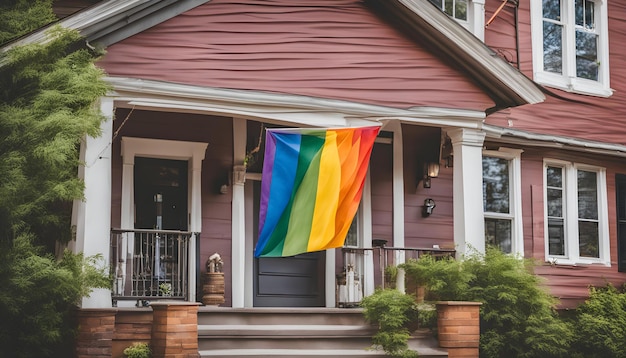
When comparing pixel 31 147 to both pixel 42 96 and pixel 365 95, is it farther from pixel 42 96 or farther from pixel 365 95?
pixel 365 95

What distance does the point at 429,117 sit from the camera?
13594mm

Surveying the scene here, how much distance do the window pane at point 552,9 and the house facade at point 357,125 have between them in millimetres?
26

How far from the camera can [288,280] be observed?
14.7 m

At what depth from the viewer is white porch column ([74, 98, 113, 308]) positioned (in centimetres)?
1134

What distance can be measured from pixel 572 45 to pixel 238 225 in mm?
7025

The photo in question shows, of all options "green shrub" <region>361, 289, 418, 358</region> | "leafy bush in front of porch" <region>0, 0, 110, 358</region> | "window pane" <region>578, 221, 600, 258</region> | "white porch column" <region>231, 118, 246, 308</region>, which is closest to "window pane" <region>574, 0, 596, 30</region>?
"window pane" <region>578, 221, 600, 258</region>

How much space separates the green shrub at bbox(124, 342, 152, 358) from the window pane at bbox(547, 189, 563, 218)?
8187 millimetres

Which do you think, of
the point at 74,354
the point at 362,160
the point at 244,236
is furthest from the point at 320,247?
the point at 74,354

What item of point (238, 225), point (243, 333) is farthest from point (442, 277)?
point (238, 225)

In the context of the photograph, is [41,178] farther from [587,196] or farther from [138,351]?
[587,196]

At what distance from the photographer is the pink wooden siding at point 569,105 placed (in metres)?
16.6

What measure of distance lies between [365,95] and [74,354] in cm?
506

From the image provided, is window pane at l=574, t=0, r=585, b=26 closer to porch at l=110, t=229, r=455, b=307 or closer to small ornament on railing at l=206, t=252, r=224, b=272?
porch at l=110, t=229, r=455, b=307

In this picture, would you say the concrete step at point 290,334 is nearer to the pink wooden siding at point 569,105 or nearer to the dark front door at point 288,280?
the dark front door at point 288,280
